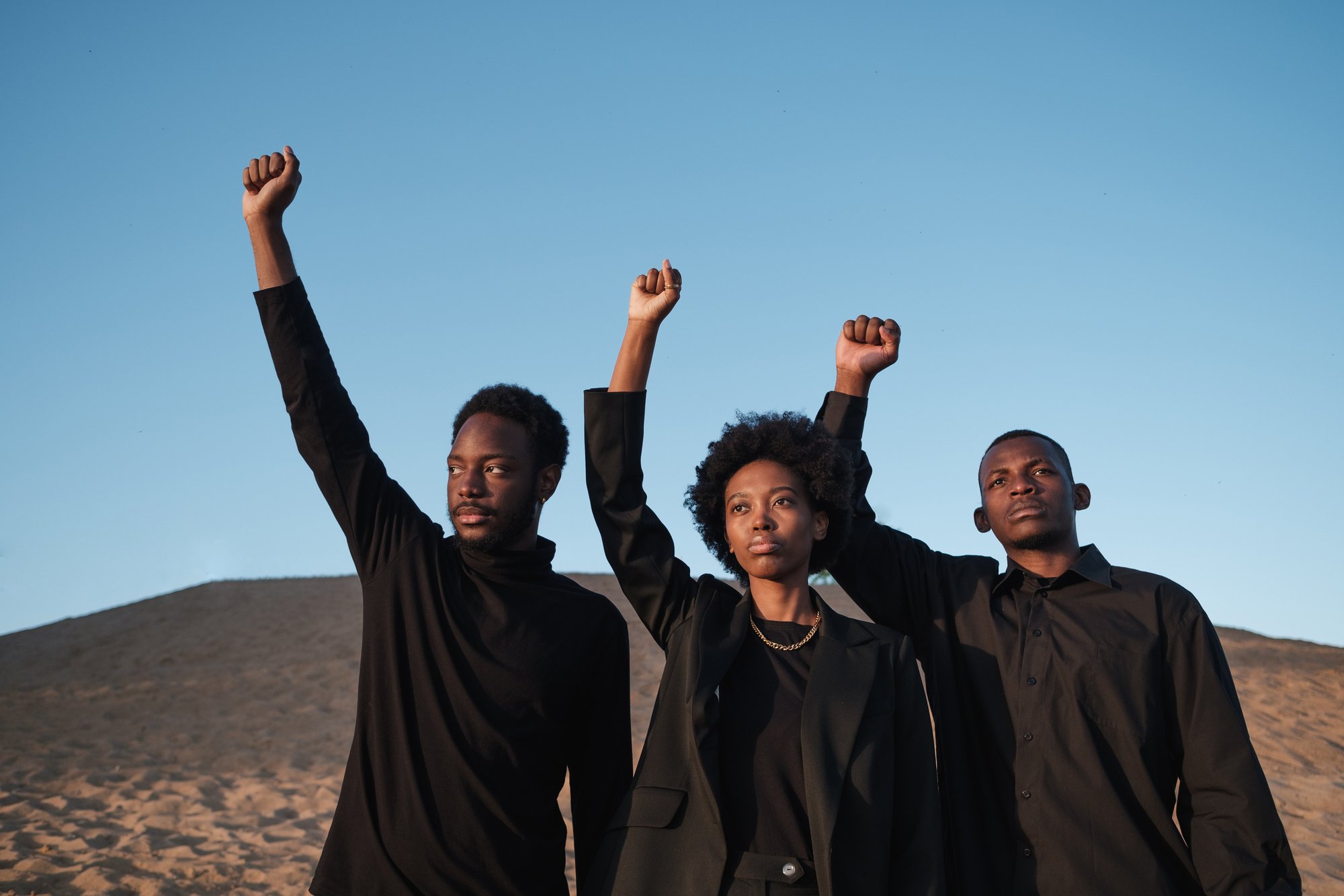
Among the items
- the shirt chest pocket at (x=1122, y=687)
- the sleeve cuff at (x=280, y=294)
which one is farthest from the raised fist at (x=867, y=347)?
the sleeve cuff at (x=280, y=294)

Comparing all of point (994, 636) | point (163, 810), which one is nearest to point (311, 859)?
point (163, 810)

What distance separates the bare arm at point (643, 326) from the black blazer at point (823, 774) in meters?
0.77

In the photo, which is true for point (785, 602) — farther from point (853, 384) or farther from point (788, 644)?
point (853, 384)

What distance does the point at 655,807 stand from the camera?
298 cm

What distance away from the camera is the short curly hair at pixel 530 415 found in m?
3.88

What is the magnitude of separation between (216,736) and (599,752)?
13.4m

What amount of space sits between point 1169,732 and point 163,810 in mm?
11549

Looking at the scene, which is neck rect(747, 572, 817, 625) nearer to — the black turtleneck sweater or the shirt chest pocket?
the black turtleneck sweater

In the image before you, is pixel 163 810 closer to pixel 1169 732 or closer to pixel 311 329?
pixel 311 329

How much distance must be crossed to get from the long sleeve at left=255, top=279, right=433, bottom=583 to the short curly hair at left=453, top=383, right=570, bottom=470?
39cm

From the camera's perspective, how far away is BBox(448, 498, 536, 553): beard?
3.58 metres

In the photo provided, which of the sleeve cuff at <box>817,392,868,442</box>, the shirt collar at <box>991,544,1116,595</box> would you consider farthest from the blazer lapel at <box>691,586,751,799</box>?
the shirt collar at <box>991,544,1116,595</box>

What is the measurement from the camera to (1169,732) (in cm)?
334

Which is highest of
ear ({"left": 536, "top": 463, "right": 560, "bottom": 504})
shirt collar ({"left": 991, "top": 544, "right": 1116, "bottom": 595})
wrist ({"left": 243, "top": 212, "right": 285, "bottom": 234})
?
wrist ({"left": 243, "top": 212, "right": 285, "bottom": 234})
